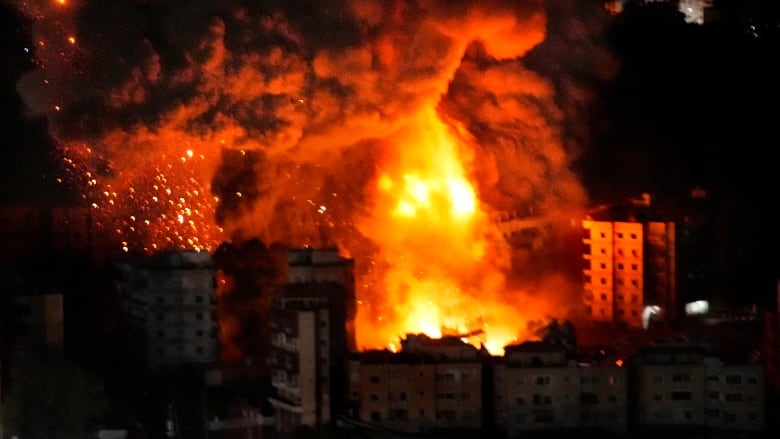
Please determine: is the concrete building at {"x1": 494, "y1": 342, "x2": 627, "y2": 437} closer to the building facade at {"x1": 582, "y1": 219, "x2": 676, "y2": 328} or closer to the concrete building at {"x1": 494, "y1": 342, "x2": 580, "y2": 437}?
the concrete building at {"x1": 494, "y1": 342, "x2": 580, "y2": 437}

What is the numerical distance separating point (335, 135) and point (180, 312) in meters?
1.69

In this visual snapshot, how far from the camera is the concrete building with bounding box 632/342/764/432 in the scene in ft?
32.5

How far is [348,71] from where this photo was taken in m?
11.4

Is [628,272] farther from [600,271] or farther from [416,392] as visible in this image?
[416,392]

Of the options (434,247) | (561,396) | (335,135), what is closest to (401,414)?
(561,396)

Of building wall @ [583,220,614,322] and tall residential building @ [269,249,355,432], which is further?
building wall @ [583,220,614,322]

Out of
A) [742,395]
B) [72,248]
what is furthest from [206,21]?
[742,395]

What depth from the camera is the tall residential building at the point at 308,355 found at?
32.0 feet

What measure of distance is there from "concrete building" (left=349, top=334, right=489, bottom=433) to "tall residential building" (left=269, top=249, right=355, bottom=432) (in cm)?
13

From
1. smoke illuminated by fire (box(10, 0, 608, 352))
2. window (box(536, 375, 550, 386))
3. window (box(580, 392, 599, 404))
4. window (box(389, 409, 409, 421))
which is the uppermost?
smoke illuminated by fire (box(10, 0, 608, 352))

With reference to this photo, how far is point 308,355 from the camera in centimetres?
979

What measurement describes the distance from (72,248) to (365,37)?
2.17m

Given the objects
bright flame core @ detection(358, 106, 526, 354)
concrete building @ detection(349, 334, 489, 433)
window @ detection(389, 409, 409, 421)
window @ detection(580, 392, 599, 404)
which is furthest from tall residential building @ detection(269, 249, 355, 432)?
window @ detection(580, 392, 599, 404)

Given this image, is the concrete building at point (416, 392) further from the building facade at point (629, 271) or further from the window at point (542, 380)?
the building facade at point (629, 271)
